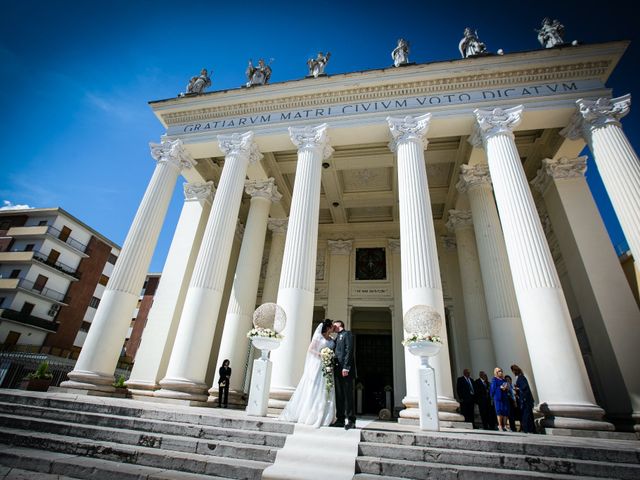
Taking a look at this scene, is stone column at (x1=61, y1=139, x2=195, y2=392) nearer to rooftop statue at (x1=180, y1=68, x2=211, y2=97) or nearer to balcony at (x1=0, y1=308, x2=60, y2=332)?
rooftop statue at (x1=180, y1=68, x2=211, y2=97)

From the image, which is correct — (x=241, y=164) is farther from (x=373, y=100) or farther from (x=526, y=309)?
(x=526, y=309)

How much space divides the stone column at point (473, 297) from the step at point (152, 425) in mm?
9392

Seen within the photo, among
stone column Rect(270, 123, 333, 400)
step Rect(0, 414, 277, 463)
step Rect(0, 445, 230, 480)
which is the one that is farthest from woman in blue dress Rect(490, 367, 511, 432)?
step Rect(0, 445, 230, 480)

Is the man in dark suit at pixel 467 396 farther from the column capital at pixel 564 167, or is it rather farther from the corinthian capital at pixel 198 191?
the corinthian capital at pixel 198 191

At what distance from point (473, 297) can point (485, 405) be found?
196 inches

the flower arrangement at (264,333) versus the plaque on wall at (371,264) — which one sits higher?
the plaque on wall at (371,264)

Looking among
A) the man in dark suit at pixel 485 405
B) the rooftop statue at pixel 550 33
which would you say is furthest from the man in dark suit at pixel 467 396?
the rooftop statue at pixel 550 33

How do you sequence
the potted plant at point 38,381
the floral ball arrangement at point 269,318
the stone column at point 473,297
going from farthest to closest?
the stone column at point 473,297 → the potted plant at point 38,381 → the floral ball arrangement at point 269,318

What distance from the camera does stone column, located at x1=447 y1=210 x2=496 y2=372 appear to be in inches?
453

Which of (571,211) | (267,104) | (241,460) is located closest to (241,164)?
(267,104)

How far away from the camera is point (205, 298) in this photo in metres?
9.49

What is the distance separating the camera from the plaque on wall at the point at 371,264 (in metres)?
17.0

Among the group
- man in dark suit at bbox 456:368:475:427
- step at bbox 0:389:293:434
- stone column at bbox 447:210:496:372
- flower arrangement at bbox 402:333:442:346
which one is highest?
stone column at bbox 447:210:496:372

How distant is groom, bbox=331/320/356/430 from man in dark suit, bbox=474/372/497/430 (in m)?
4.69
